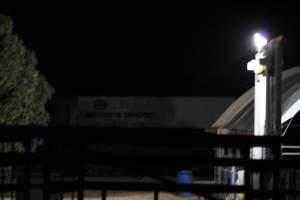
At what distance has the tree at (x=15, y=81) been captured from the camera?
1299 cm

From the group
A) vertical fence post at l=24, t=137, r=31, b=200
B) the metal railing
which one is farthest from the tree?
the metal railing

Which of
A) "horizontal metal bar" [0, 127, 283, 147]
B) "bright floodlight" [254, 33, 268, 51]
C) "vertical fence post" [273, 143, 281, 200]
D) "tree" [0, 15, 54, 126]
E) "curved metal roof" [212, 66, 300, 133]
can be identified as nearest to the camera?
"horizontal metal bar" [0, 127, 283, 147]

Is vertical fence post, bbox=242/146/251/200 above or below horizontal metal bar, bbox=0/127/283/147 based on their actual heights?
below

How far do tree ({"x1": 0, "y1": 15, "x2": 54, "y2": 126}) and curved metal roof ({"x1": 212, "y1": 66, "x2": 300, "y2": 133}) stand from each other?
5258mm

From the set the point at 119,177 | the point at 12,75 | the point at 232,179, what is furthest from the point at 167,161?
the point at 119,177

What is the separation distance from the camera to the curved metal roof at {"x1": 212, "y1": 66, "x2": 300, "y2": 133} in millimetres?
8766

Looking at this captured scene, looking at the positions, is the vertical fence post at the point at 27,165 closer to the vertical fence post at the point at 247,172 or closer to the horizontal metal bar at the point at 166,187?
the horizontal metal bar at the point at 166,187

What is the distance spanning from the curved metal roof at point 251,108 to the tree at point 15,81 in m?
5.26

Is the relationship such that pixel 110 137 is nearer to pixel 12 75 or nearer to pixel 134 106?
pixel 12 75

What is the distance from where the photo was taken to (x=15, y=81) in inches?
523

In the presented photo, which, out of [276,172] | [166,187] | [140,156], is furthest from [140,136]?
[276,172]

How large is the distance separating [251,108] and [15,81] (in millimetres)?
6324

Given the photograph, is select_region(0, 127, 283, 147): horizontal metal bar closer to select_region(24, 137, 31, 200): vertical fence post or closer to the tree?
select_region(24, 137, 31, 200): vertical fence post

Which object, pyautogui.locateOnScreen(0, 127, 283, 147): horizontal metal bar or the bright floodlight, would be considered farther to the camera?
the bright floodlight
